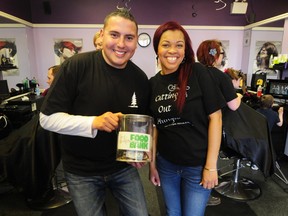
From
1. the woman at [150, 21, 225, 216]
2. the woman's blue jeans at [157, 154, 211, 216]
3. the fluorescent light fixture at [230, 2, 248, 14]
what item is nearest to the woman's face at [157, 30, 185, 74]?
the woman at [150, 21, 225, 216]

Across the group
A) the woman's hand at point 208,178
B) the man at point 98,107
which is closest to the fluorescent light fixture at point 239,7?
the man at point 98,107

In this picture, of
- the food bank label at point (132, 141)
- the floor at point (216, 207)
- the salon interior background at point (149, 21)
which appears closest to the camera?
the food bank label at point (132, 141)

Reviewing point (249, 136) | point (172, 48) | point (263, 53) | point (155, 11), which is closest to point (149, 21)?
point (155, 11)

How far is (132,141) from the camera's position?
83cm

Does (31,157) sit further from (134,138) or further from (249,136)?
(249,136)

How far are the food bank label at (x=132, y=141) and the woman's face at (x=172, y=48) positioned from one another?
423 mm

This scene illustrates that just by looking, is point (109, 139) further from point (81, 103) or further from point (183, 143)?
point (183, 143)

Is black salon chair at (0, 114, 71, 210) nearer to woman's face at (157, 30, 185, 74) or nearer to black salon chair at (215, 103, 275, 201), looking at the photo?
woman's face at (157, 30, 185, 74)

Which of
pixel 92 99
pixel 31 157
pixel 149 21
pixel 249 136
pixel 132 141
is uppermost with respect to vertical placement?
pixel 149 21

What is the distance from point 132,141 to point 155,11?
158 inches

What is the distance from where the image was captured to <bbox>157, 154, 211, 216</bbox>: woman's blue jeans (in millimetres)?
1142

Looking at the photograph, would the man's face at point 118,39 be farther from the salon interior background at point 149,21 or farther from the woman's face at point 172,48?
the salon interior background at point 149,21

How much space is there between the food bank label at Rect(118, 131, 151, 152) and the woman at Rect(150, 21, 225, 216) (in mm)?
295

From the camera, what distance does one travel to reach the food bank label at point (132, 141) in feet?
2.73
